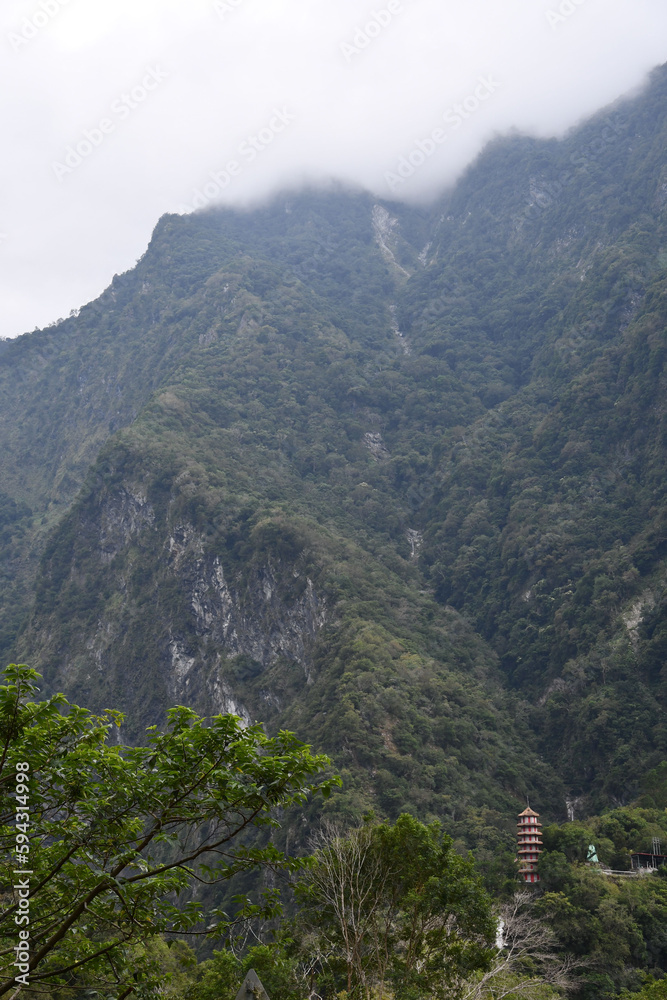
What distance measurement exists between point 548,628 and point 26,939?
7677cm

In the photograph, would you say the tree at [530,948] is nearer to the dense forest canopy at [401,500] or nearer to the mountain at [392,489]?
the dense forest canopy at [401,500]

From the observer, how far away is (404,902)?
59.9ft

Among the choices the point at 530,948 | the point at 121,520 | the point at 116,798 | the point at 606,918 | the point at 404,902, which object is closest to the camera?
the point at 116,798

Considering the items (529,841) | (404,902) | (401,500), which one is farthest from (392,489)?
(404,902)

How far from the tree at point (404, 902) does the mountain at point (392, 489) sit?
26.8m

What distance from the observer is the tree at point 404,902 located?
17.5m

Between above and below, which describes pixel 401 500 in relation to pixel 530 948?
above

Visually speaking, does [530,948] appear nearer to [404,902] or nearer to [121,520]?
[404,902]

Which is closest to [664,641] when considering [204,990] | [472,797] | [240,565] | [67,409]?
[472,797]

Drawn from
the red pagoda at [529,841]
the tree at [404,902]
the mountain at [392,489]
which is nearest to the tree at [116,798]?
the tree at [404,902]

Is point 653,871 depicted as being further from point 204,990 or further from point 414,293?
point 414,293

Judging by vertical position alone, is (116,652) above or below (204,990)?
above

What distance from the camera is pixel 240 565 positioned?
88.1 meters

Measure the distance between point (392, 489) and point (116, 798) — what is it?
339 ft
